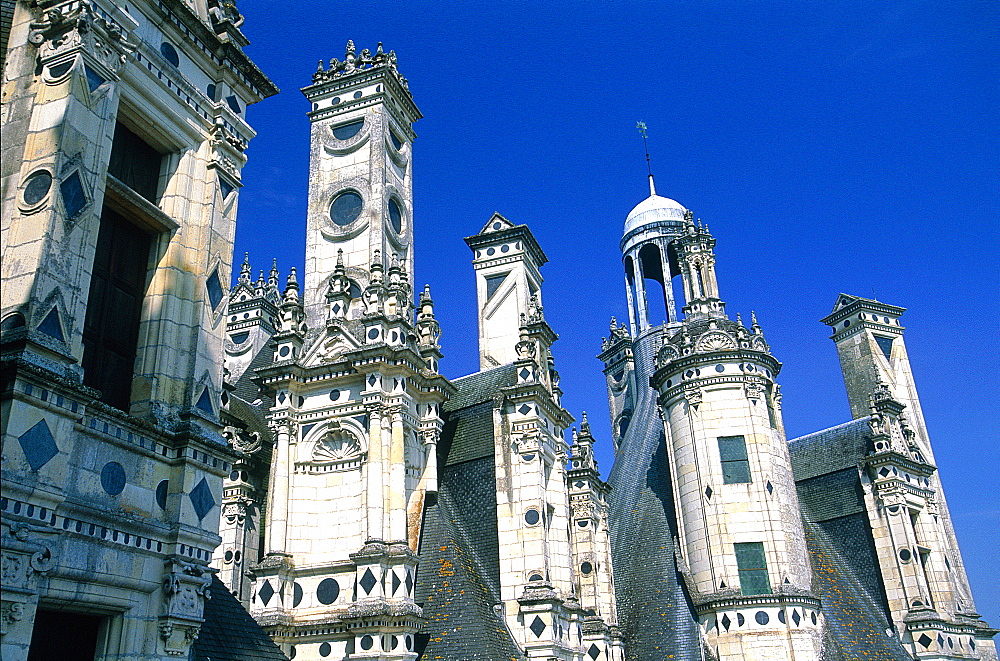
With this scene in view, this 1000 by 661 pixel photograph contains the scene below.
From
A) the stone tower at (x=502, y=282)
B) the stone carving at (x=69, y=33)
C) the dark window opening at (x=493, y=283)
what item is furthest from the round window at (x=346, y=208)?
the stone carving at (x=69, y=33)

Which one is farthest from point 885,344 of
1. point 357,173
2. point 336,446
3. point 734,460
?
point 336,446

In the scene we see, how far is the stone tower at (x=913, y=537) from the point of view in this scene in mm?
35750

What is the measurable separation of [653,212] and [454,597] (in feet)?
129

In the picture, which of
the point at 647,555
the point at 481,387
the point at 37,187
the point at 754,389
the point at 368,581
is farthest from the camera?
the point at 647,555

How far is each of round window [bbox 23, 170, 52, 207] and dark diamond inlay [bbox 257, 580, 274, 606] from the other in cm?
1423

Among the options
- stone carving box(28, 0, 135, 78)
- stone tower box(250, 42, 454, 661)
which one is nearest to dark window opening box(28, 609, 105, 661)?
stone carving box(28, 0, 135, 78)

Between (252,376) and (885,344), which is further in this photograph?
(885,344)

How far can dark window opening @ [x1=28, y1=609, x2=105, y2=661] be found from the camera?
29.7 feet

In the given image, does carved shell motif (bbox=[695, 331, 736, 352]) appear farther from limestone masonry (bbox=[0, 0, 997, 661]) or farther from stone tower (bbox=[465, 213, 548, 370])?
stone tower (bbox=[465, 213, 548, 370])

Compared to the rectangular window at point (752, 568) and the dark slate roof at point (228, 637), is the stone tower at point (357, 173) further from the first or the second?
the rectangular window at point (752, 568)

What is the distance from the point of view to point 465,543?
992 inches

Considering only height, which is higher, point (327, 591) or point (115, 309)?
point (115, 309)

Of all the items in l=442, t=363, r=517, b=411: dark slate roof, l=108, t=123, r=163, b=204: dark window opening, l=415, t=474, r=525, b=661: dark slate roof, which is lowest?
l=415, t=474, r=525, b=661: dark slate roof

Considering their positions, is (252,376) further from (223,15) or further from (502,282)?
(223,15)
